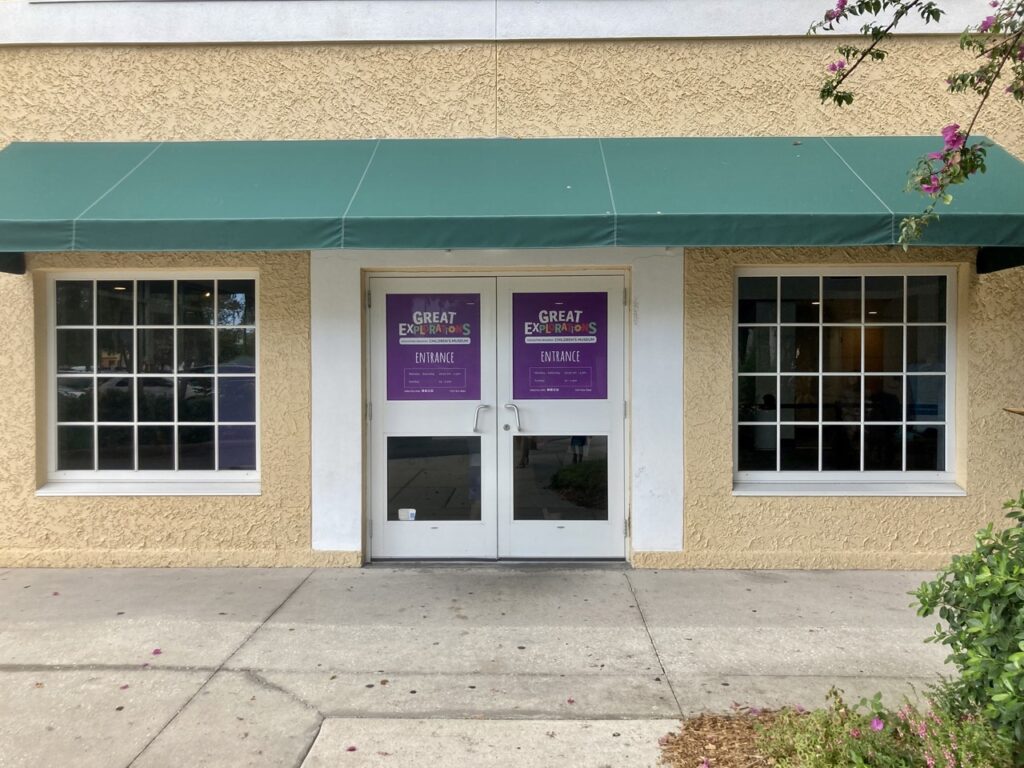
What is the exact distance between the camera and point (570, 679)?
3.62 m

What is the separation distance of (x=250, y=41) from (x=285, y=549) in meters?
3.95

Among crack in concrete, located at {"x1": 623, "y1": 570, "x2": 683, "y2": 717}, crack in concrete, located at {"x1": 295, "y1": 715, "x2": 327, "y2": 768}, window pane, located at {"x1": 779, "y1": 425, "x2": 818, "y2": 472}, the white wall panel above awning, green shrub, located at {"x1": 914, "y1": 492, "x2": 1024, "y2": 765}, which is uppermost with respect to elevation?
the white wall panel above awning

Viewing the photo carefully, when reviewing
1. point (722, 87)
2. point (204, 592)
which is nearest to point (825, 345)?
point (722, 87)

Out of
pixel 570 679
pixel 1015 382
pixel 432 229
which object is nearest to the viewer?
pixel 570 679

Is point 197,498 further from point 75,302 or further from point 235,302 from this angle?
point 75,302

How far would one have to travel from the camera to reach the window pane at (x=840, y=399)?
549 cm

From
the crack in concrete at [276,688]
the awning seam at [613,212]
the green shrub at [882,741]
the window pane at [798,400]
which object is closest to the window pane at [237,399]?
the crack in concrete at [276,688]

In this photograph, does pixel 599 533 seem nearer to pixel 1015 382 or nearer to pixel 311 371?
pixel 311 371

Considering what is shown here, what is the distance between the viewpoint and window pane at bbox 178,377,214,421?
18.3ft

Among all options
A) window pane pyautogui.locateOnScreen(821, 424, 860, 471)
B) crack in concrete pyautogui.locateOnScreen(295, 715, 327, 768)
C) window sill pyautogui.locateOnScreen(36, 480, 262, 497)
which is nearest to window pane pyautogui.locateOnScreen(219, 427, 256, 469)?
window sill pyautogui.locateOnScreen(36, 480, 262, 497)

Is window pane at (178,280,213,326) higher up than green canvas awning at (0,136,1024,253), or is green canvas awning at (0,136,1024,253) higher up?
green canvas awning at (0,136,1024,253)

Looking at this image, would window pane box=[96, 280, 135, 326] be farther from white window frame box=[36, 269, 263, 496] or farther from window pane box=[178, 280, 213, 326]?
window pane box=[178, 280, 213, 326]

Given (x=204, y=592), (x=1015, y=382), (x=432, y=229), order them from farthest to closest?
1. (x=1015, y=382)
2. (x=204, y=592)
3. (x=432, y=229)

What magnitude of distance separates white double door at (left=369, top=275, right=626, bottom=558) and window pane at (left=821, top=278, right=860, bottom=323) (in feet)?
5.23
